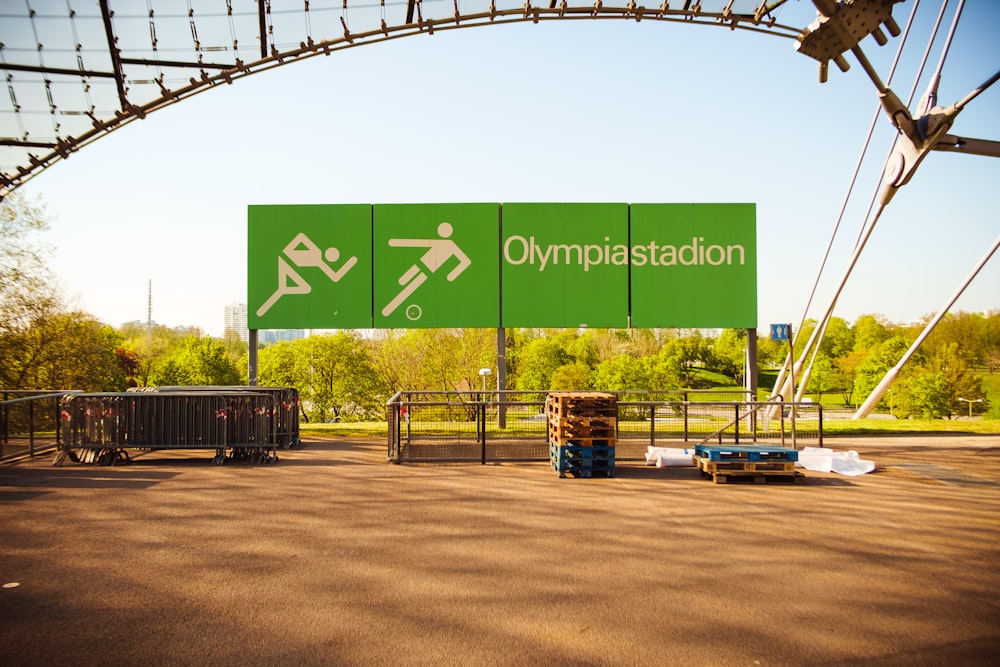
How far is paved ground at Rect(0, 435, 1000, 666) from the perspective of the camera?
586 centimetres

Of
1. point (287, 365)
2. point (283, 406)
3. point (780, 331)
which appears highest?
point (780, 331)

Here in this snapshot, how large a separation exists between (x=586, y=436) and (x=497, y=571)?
21.4ft

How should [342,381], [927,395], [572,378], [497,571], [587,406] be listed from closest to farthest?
[497,571]
[587,406]
[342,381]
[572,378]
[927,395]

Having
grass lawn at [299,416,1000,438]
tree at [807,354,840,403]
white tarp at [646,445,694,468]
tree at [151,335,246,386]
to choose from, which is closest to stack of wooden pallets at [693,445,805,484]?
white tarp at [646,445,694,468]

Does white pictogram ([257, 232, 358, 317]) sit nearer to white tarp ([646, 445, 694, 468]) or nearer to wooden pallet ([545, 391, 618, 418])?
wooden pallet ([545, 391, 618, 418])

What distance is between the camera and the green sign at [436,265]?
843 inches

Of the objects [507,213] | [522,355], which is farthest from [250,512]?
[522,355]

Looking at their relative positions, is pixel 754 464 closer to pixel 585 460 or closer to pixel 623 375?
pixel 585 460

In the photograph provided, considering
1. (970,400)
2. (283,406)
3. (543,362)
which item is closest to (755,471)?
(283,406)

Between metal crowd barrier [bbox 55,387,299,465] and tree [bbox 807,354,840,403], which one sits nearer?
metal crowd barrier [bbox 55,387,299,465]

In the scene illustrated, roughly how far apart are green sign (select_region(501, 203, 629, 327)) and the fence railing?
12645 millimetres

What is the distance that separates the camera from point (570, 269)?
2152 cm

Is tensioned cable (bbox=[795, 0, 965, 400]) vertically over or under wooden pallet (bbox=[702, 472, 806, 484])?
over

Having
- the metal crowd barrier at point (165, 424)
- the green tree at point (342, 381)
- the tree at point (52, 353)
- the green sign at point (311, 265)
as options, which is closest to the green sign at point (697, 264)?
the green sign at point (311, 265)
